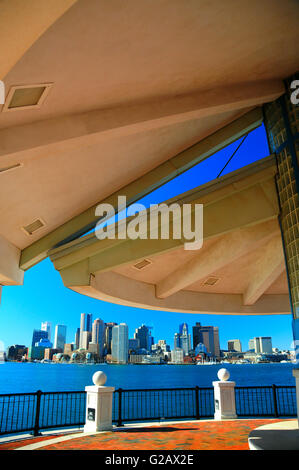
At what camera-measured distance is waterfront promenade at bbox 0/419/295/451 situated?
29.3 feet

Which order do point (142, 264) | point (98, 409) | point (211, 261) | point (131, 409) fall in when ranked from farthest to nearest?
point (131, 409), point (142, 264), point (211, 261), point (98, 409)

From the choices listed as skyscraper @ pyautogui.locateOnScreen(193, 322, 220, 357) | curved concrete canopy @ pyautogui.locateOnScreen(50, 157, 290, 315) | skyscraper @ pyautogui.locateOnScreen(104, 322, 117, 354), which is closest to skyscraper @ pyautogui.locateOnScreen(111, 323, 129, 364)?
skyscraper @ pyautogui.locateOnScreen(104, 322, 117, 354)

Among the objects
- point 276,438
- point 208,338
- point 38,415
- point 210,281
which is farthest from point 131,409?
point 208,338

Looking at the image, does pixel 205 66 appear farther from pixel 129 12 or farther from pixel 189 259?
pixel 189 259

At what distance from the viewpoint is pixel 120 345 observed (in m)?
151

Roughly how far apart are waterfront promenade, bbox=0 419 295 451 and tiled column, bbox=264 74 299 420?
3792mm

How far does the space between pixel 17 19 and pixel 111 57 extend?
2.42 metres

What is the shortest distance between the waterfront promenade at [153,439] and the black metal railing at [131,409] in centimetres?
88

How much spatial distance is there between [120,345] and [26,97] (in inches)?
6052

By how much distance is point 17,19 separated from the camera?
3113mm

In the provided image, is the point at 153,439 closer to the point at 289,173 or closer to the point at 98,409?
the point at 98,409

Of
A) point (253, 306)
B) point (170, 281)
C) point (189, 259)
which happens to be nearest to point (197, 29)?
point (189, 259)

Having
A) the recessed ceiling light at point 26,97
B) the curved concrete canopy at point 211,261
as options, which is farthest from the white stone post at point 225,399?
the recessed ceiling light at point 26,97

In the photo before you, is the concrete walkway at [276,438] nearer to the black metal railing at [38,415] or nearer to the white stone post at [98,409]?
the white stone post at [98,409]
